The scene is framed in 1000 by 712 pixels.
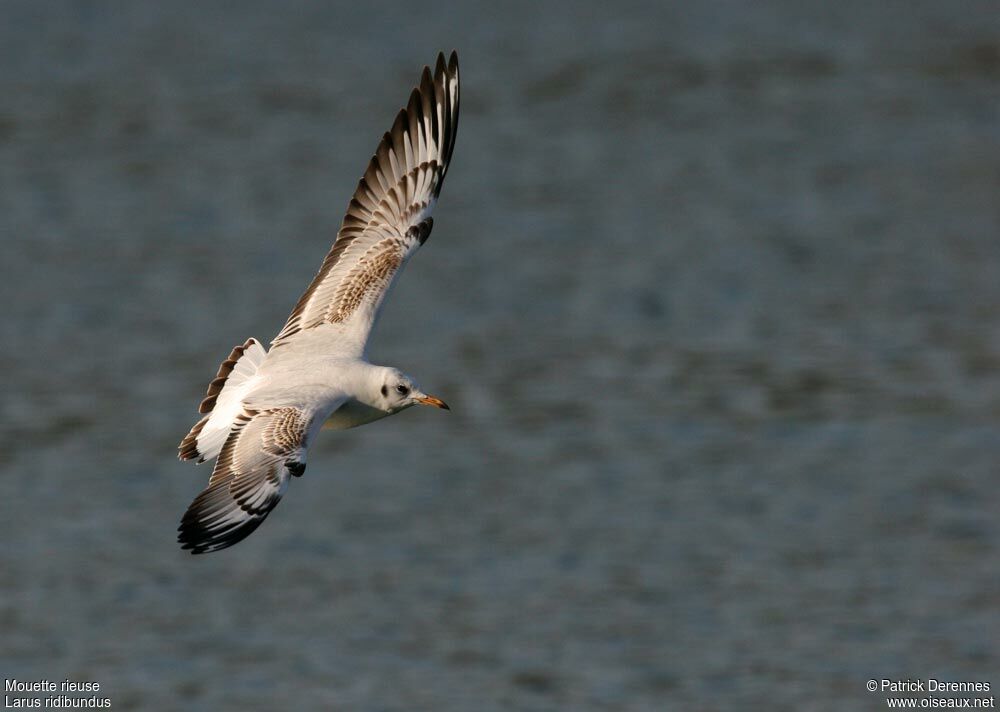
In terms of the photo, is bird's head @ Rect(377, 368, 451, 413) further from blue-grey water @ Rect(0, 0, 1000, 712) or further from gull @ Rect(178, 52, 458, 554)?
blue-grey water @ Rect(0, 0, 1000, 712)

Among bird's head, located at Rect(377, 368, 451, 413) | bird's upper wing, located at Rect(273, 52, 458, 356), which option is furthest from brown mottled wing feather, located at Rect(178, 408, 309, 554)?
bird's upper wing, located at Rect(273, 52, 458, 356)

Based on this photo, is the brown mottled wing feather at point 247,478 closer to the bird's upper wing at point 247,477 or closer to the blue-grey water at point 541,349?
the bird's upper wing at point 247,477

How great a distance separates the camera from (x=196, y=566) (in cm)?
1762

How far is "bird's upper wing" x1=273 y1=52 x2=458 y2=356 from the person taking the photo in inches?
480

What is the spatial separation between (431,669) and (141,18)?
71.3 ft

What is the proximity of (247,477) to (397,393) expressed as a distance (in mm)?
1486

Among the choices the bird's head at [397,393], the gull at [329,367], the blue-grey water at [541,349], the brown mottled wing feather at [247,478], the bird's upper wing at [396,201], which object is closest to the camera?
the brown mottled wing feather at [247,478]

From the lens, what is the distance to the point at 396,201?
495 inches

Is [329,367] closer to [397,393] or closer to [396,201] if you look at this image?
[397,393]

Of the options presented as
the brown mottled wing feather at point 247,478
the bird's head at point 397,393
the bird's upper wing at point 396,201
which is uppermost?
the bird's upper wing at point 396,201

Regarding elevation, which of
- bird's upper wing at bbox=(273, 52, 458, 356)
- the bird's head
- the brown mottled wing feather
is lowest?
the brown mottled wing feather

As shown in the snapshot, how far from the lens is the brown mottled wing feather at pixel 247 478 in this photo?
9656 mm

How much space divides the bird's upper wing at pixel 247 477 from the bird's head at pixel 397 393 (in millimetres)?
898

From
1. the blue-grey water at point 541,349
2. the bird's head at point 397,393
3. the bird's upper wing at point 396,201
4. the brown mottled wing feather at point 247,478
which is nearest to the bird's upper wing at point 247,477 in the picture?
the brown mottled wing feather at point 247,478
